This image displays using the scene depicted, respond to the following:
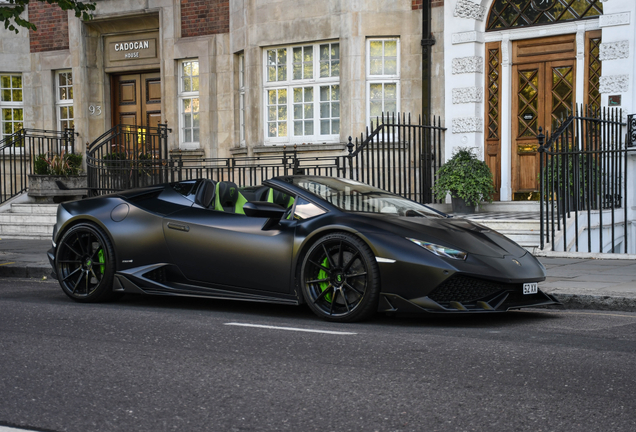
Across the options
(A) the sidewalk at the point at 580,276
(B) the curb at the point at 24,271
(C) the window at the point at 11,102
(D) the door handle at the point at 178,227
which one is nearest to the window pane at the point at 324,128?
(A) the sidewalk at the point at 580,276

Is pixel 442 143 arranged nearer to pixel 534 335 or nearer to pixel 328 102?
pixel 328 102

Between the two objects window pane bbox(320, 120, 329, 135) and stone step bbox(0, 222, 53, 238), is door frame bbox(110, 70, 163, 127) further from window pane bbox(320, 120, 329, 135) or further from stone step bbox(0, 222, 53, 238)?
window pane bbox(320, 120, 329, 135)

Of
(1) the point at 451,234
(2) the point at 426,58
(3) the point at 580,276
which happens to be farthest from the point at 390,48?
(1) the point at 451,234

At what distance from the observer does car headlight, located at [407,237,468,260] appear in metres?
6.02

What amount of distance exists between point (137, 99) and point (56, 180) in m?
3.52

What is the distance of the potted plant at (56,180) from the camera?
58.6ft

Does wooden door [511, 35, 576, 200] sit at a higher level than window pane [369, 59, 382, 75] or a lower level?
lower

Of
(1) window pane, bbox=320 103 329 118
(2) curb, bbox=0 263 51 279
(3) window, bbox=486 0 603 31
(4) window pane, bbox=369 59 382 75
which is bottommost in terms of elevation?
(2) curb, bbox=0 263 51 279

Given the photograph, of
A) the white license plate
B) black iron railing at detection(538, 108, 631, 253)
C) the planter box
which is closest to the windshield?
the white license plate

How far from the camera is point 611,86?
1333 centimetres

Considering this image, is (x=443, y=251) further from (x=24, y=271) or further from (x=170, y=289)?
(x=24, y=271)

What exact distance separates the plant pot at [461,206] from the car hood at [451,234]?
24.0 ft

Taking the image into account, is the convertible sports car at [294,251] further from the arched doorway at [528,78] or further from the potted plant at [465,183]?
the arched doorway at [528,78]

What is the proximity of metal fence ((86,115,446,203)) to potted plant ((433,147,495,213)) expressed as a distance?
1.48 ft
